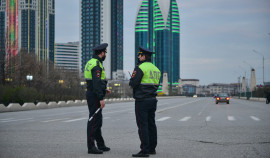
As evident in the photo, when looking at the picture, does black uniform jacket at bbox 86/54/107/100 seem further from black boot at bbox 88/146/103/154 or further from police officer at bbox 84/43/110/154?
black boot at bbox 88/146/103/154

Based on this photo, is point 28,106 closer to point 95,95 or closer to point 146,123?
point 95,95

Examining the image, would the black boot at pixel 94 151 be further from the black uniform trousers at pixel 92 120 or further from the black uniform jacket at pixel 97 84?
the black uniform jacket at pixel 97 84

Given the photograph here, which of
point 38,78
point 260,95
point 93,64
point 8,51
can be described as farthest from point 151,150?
point 260,95

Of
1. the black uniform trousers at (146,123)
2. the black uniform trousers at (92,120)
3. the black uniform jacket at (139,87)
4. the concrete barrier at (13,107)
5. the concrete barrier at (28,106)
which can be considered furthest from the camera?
the concrete barrier at (28,106)

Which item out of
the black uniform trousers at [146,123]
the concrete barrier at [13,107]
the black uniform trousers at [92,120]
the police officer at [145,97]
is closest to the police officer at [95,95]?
the black uniform trousers at [92,120]

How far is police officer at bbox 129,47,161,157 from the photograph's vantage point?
26.5 ft

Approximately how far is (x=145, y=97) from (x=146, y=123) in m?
0.51

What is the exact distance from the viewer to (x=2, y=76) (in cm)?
4459

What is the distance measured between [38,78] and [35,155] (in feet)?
231

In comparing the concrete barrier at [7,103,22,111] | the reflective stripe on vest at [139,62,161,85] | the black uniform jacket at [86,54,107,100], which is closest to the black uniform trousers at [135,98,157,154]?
the reflective stripe on vest at [139,62,161,85]

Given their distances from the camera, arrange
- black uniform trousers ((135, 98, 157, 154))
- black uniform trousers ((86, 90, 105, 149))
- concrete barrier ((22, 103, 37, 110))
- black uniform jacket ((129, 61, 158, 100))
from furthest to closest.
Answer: concrete barrier ((22, 103, 37, 110)), black uniform trousers ((86, 90, 105, 149)), black uniform jacket ((129, 61, 158, 100)), black uniform trousers ((135, 98, 157, 154))

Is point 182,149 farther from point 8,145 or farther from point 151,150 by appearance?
point 8,145

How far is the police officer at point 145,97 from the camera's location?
8.08m

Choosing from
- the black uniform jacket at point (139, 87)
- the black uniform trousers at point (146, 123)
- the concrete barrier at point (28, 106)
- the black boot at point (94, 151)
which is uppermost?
the black uniform jacket at point (139, 87)
